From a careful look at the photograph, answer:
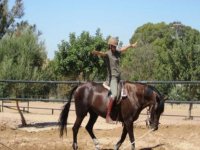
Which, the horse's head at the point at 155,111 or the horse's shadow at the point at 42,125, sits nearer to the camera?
the horse's head at the point at 155,111

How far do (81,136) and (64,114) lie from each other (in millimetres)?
1483

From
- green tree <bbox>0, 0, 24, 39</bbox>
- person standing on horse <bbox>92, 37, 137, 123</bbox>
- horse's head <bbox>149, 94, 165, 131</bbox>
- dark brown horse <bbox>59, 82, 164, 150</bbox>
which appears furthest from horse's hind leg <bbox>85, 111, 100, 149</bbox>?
green tree <bbox>0, 0, 24, 39</bbox>

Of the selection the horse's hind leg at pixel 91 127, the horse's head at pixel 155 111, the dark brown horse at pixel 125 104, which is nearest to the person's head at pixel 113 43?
the dark brown horse at pixel 125 104

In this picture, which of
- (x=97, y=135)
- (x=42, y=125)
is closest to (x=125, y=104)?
(x=97, y=135)


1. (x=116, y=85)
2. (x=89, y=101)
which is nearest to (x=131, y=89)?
(x=116, y=85)

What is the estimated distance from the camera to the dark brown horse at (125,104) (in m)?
9.03

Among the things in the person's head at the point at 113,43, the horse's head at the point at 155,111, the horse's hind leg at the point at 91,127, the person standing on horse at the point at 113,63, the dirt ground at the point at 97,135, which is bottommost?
the dirt ground at the point at 97,135

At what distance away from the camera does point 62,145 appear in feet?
32.6

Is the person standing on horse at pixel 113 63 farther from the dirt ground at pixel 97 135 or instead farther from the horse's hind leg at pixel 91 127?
the dirt ground at pixel 97 135

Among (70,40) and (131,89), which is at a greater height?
(70,40)

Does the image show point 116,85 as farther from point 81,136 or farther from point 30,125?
point 30,125

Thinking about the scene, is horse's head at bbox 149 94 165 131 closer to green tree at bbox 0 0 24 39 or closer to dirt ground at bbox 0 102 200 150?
dirt ground at bbox 0 102 200 150

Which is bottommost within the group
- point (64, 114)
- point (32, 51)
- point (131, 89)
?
point (64, 114)

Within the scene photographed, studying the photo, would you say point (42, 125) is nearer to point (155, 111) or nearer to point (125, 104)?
point (125, 104)
